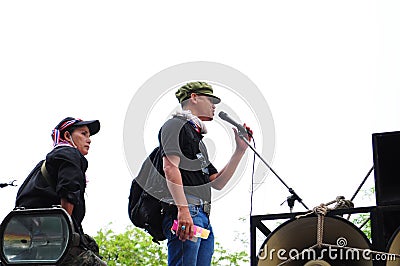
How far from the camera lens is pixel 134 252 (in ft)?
47.5

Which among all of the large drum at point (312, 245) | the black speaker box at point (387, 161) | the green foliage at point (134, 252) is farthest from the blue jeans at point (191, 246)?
the green foliage at point (134, 252)

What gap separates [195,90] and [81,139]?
66 cm

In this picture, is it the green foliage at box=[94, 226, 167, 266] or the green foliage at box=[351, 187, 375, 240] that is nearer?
the green foliage at box=[351, 187, 375, 240]

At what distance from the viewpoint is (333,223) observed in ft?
8.91

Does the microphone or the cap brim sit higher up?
the microphone

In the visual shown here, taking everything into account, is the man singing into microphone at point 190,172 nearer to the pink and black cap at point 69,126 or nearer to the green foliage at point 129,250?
the pink and black cap at point 69,126

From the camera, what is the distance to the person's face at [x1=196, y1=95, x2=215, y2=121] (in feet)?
11.4

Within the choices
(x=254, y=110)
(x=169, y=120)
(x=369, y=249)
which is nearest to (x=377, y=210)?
(x=369, y=249)

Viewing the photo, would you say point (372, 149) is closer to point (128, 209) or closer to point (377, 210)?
point (377, 210)

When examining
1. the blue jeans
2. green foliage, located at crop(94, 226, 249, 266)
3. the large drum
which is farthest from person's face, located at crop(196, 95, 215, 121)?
green foliage, located at crop(94, 226, 249, 266)

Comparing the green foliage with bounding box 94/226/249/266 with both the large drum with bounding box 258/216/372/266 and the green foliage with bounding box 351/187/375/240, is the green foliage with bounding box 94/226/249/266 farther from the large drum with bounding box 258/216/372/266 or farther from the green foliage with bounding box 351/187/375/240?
the large drum with bounding box 258/216/372/266

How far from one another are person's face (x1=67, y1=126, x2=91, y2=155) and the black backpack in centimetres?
29

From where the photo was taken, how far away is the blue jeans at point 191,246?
10.1 feet

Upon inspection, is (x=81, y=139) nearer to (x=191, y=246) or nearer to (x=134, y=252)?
(x=191, y=246)
